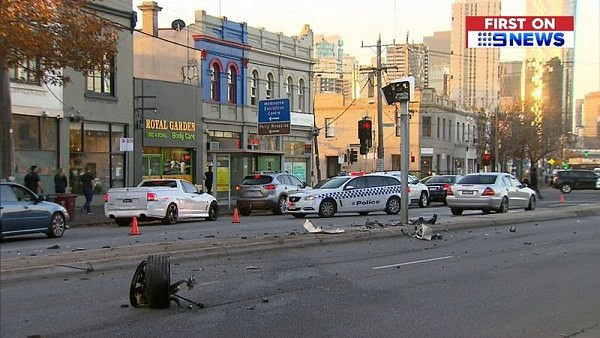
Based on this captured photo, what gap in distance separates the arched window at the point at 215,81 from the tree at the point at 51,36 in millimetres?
17284

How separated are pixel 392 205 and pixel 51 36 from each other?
13283mm

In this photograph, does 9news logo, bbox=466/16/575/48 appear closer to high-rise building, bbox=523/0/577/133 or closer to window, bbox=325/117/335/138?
high-rise building, bbox=523/0/577/133

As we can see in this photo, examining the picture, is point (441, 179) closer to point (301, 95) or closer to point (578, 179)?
point (301, 95)

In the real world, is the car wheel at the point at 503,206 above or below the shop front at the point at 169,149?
below

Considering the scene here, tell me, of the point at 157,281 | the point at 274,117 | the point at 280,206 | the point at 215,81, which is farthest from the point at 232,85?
the point at 157,281

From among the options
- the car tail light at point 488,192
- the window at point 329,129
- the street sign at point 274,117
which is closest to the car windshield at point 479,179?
the car tail light at point 488,192

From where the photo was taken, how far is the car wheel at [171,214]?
21.7m

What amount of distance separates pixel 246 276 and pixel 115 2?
77.1 feet

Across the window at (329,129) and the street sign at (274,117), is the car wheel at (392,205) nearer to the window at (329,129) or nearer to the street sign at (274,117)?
the street sign at (274,117)

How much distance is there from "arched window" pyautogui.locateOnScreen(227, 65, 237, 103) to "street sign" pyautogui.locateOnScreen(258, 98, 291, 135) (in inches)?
137

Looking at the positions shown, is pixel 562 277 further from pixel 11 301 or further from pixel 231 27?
pixel 231 27

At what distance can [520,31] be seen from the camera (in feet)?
57.2

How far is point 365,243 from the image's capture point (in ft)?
47.4

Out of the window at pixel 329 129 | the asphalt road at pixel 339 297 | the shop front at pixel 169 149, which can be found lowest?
the asphalt road at pixel 339 297
